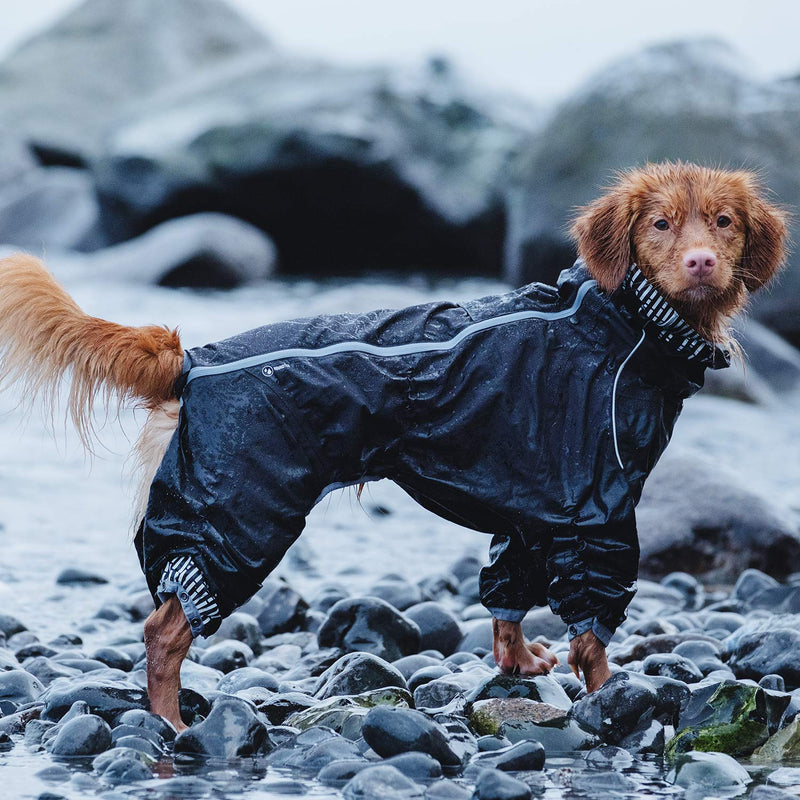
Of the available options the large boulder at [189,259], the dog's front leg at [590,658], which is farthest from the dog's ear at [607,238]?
the large boulder at [189,259]

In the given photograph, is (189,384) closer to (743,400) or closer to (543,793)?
(543,793)

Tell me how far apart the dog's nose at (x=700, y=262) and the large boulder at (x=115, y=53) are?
100 ft

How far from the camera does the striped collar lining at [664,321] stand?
167 inches

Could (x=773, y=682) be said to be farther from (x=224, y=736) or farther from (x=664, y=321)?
(x=224, y=736)

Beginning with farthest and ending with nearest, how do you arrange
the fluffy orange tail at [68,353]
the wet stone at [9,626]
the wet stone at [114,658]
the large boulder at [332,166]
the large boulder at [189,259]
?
the large boulder at [332,166] → the large boulder at [189,259] → the wet stone at [9,626] → the wet stone at [114,658] → the fluffy orange tail at [68,353]

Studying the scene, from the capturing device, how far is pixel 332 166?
19672 mm

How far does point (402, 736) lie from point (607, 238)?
6.26 ft

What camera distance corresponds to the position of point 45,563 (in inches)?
266

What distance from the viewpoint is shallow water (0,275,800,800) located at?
3.57 metres

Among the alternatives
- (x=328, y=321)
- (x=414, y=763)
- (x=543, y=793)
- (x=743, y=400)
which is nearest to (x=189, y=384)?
(x=328, y=321)

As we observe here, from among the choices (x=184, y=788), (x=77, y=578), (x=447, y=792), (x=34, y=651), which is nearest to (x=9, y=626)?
(x=34, y=651)

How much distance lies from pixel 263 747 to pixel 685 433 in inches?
284

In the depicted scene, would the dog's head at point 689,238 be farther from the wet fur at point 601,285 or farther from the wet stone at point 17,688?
the wet stone at point 17,688

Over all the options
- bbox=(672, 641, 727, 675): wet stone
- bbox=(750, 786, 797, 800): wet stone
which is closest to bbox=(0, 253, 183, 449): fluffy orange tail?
bbox=(750, 786, 797, 800): wet stone
